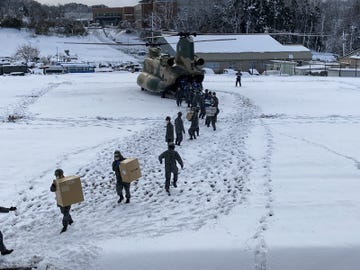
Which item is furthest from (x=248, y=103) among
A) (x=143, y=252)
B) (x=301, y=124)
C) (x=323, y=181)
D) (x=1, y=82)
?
(x=1, y=82)

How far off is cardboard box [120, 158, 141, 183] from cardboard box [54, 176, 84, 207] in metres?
1.18

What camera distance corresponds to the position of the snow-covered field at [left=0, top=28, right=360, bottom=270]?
8.16 metres

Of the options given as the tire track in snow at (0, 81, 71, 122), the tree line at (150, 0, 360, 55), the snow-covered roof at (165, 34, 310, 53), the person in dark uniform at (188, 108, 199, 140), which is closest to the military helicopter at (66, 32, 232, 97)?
the tire track in snow at (0, 81, 71, 122)

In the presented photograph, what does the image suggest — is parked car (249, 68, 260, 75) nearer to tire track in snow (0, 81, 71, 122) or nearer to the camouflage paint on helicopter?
the camouflage paint on helicopter

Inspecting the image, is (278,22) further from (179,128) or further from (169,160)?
(169,160)

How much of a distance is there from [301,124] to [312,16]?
73.3 m

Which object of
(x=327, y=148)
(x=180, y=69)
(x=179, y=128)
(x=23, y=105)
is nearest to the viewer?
(x=327, y=148)

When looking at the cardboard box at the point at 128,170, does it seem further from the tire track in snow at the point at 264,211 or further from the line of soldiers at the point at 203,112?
the line of soldiers at the point at 203,112

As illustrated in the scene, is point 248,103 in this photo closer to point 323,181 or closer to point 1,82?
point 323,181

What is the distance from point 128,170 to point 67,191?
153 cm

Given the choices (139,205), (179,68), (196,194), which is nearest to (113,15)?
(179,68)

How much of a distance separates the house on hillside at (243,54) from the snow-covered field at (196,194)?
100 ft

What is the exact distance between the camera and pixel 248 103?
2528cm

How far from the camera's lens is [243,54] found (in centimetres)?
5250
